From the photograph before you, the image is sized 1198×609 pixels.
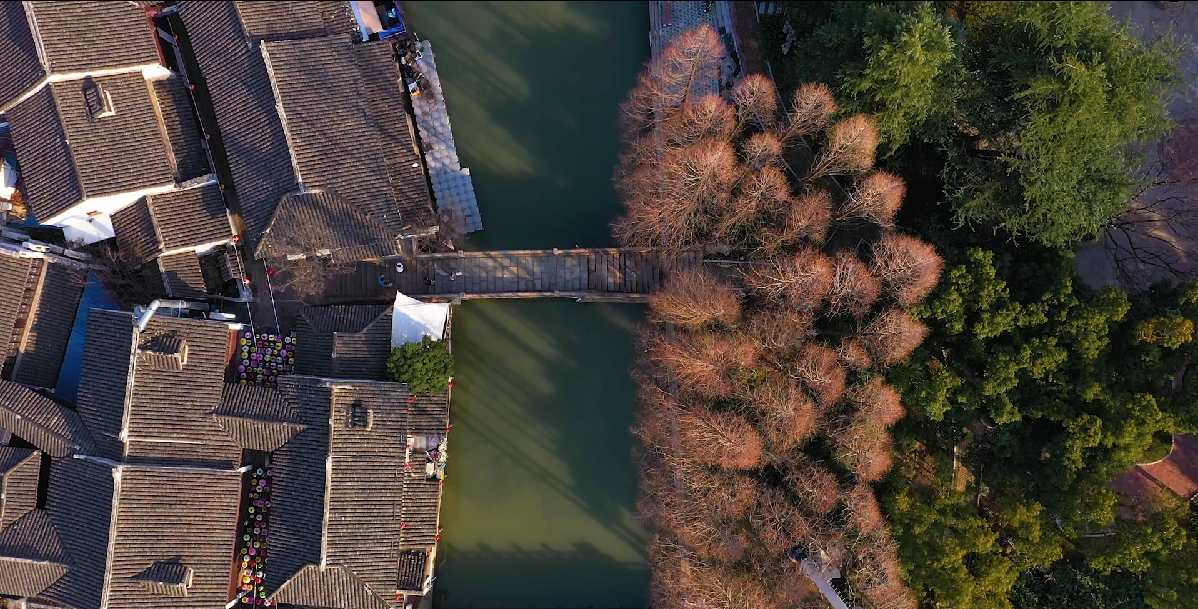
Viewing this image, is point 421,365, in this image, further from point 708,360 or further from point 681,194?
point 681,194

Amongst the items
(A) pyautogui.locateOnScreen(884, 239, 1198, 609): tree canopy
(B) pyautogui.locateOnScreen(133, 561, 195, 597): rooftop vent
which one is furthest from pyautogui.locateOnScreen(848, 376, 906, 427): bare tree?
(B) pyautogui.locateOnScreen(133, 561, 195, 597): rooftop vent

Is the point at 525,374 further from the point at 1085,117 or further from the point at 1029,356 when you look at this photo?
the point at 1085,117

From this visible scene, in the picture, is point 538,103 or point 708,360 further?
point 538,103

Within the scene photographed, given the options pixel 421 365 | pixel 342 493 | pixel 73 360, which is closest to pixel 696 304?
pixel 421 365

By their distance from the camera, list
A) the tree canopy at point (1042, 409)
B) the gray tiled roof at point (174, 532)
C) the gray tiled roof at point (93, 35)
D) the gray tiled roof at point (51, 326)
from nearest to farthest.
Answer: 1. the tree canopy at point (1042, 409)
2. the gray tiled roof at point (174, 532)
3. the gray tiled roof at point (93, 35)
4. the gray tiled roof at point (51, 326)

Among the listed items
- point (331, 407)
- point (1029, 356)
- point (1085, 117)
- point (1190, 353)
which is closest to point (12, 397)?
point (331, 407)

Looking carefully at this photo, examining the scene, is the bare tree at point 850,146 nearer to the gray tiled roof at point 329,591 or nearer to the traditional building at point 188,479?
the traditional building at point 188,479

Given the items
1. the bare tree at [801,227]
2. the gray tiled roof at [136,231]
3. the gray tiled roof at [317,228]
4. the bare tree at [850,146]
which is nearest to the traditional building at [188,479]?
the gray tiled roof at [136,231]
